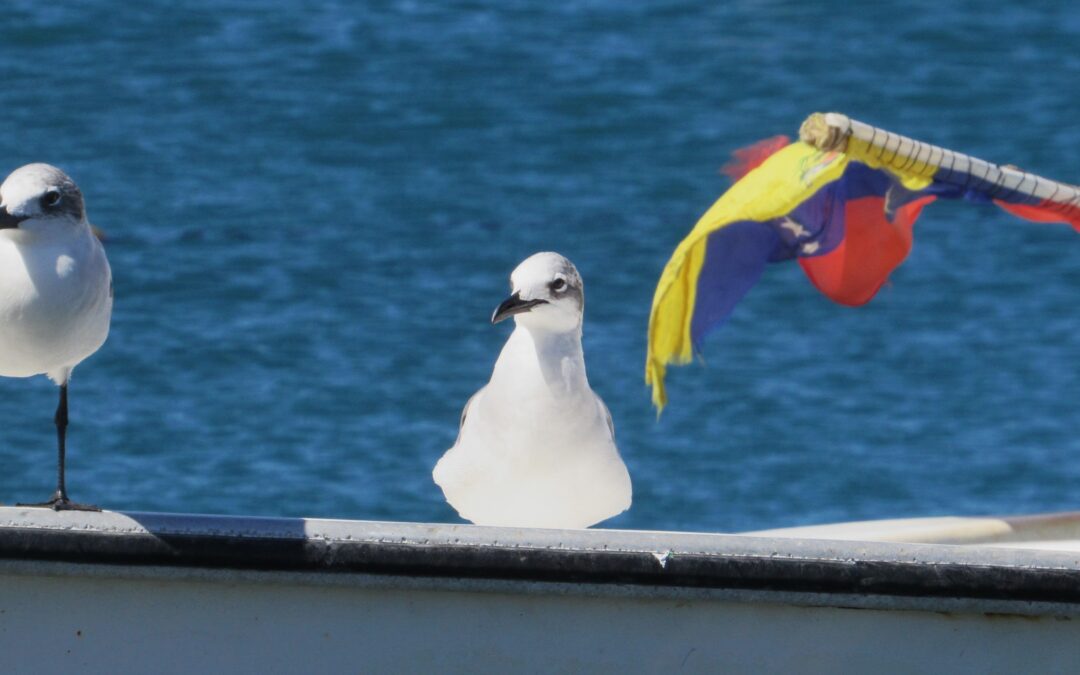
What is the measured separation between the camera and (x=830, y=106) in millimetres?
14930

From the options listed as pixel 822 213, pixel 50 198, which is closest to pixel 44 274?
pixel 50 198

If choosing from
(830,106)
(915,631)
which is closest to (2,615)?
(915,631)

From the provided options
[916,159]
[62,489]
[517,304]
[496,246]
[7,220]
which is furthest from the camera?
[496,246]

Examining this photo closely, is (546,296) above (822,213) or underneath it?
underneath

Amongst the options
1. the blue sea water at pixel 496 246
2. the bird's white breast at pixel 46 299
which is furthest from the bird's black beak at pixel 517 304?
the blue sea water at pixel 496 246

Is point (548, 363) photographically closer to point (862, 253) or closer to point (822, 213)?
point (822, 213)

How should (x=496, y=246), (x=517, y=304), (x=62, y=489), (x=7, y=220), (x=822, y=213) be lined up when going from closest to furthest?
(x=7, y=220), (x=62, y=489), (x=517, y=304), (x=822, y=213), (x=496, y=246)

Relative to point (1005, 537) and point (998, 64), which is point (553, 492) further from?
point (998, 64)

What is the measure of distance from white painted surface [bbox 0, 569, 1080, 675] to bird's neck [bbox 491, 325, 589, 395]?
0.60 metres

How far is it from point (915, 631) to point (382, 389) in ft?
22.9

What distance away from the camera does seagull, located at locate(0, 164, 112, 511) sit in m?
4.45

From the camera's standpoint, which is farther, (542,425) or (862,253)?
(862,253)

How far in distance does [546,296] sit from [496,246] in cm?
798

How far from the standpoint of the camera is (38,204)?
14.7ft
